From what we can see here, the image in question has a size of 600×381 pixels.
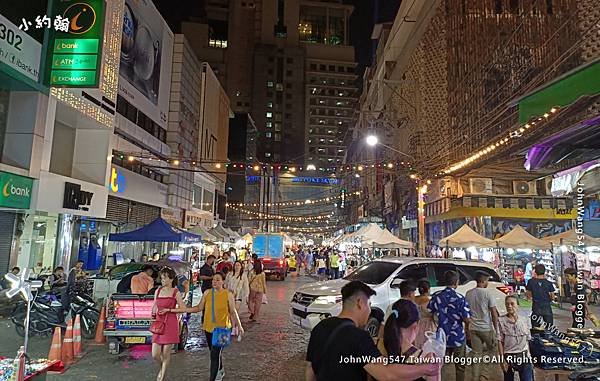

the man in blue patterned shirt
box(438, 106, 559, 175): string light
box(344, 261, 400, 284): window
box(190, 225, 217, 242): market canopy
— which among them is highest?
box(438, 106, 559, 175): string light

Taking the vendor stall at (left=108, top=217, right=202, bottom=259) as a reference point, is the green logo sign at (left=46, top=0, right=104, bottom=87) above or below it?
above

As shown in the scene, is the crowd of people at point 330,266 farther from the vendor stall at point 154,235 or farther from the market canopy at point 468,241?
the vendor stall at point 154,235

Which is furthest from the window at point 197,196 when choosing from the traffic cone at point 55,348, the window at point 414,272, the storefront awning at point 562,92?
the storefront awning at point 562,92

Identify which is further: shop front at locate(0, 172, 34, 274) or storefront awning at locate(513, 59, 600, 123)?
shop front at locate(0, 172, 34, 274)

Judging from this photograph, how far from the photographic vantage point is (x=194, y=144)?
109 feet

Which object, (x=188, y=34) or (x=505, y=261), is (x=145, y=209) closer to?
(x=505, y=261)

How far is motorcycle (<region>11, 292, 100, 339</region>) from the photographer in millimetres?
9680

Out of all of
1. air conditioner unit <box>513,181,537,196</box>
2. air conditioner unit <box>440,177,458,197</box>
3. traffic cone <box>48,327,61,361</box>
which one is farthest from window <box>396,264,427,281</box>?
air conditioner unit <box>513,181,537,196</box>

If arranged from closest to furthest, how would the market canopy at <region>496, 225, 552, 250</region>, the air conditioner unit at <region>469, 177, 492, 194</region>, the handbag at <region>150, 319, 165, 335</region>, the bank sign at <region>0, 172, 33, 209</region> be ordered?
the handbag at <region>150, 319, 165, 335</region> → the bank sign at <region>0, 172, 33, 209</region> → the market canopy at <region>496, 225, 552, 250</region> → the air conditioner unit at <region>469, 177, 492, 194</region>

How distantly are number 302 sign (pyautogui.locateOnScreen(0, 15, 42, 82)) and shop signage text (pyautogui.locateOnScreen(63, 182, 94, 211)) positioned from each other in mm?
3751

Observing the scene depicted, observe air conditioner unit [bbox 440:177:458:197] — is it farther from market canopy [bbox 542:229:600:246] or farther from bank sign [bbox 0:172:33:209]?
bank sign [bbox 0:172:33:209]

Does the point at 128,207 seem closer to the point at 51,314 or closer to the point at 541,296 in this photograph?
the point at 51,314

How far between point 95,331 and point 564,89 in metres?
10.9

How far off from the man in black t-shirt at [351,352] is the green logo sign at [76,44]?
470 inches
